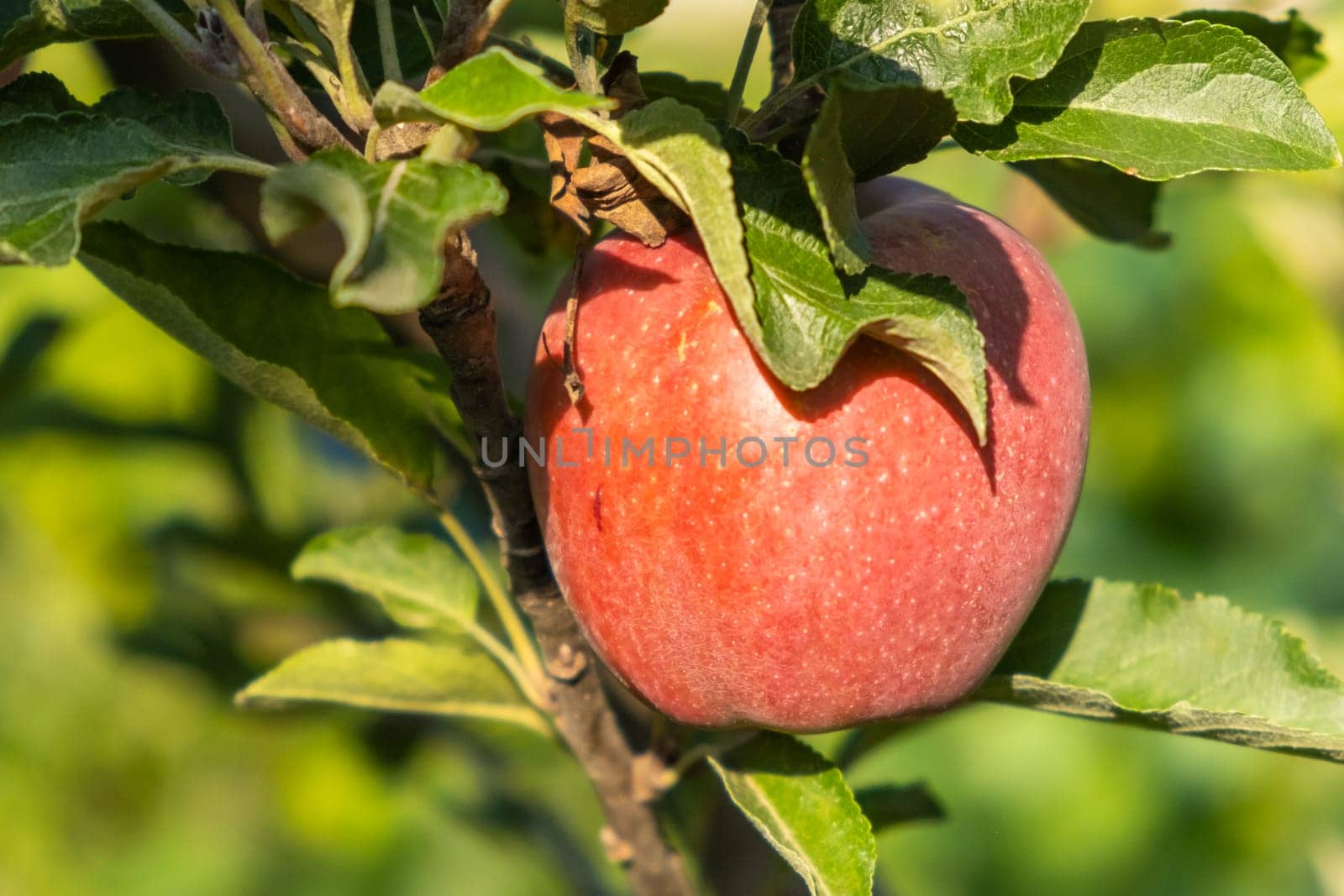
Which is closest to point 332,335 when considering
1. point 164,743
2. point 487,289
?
point 487,289

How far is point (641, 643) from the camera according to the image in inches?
24.2

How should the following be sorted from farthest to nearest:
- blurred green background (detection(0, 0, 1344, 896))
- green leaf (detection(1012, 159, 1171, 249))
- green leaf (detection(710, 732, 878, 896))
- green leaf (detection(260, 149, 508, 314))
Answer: blurred green background (detection(0, 0, 1344, 896))
green leaf (detection(1012, 159, 1171, 249))
green leaf (detection(710, 732, 878, 896))
green leaf (detection(260, 149, 508, 314))

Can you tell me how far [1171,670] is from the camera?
0.70m

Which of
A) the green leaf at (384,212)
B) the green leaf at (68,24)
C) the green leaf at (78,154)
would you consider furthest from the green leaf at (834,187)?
the green leaf at (68,24)

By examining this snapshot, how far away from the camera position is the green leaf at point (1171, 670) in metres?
0.65

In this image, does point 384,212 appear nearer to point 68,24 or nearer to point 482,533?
point 68,24

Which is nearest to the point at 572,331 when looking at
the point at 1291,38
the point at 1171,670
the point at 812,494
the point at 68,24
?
the point at 812,494

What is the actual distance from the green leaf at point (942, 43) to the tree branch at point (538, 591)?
0.16 m

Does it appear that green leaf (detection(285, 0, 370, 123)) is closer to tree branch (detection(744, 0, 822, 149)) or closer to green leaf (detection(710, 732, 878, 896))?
tree branch (detection(744, 0, 822, 149))

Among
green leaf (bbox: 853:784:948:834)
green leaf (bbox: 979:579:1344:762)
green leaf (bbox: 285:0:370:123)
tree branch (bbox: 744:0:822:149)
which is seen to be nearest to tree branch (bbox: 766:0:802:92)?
tree branch (bbox: 744:0:822:149)

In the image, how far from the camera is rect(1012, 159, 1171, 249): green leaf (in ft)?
2.56

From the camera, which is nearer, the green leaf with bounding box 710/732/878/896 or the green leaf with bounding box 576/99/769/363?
the green leaf with bounding box 576/99/769/363

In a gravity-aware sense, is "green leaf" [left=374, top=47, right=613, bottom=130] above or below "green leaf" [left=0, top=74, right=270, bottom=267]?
above

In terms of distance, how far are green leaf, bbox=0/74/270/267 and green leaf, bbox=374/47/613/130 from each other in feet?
0.35
